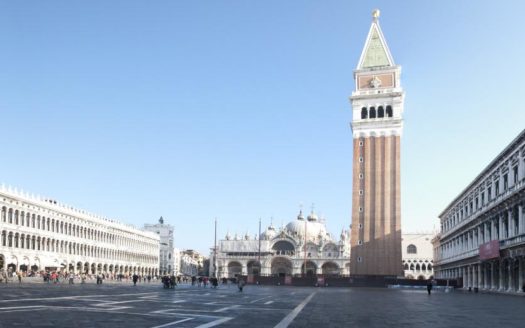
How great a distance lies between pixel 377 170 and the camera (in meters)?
82.6

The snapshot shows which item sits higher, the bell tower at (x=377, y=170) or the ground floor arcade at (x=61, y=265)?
the bell tower at (x=377, y=170)

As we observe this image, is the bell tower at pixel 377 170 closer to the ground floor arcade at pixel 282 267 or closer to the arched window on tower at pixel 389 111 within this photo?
the arched window on tower at pixel 389 111

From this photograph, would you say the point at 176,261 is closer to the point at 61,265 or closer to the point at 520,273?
the point at 61,265

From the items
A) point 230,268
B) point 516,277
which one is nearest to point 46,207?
point 230,268

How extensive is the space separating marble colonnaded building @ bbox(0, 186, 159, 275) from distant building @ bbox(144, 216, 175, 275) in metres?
28.9

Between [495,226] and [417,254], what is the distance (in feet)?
230

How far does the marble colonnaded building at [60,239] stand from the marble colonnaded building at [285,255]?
773 inches

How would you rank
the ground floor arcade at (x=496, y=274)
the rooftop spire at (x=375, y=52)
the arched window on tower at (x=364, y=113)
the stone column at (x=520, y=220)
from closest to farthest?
the stone column at (x=520, y=220) < the ground floor arcade at (x=496, y=274) < the arched window on tower at (x=364, y=113) < the rooftop spire at (x=375, y=52)

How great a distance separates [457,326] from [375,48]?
7930 centimetres

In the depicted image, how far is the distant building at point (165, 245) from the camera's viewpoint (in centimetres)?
14762

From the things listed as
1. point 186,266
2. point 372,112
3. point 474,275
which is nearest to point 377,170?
point 372,112

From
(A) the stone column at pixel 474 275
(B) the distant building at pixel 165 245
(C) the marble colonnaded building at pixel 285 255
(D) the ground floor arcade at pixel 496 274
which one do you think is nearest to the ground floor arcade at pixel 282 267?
(C) the marble colonnaded building at pixel 285 255

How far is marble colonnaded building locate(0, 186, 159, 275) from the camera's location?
225ft

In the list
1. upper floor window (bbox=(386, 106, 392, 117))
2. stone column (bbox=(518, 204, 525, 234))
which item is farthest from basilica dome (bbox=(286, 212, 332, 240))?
stone column (bbox=(518, 204, 525, 234))
